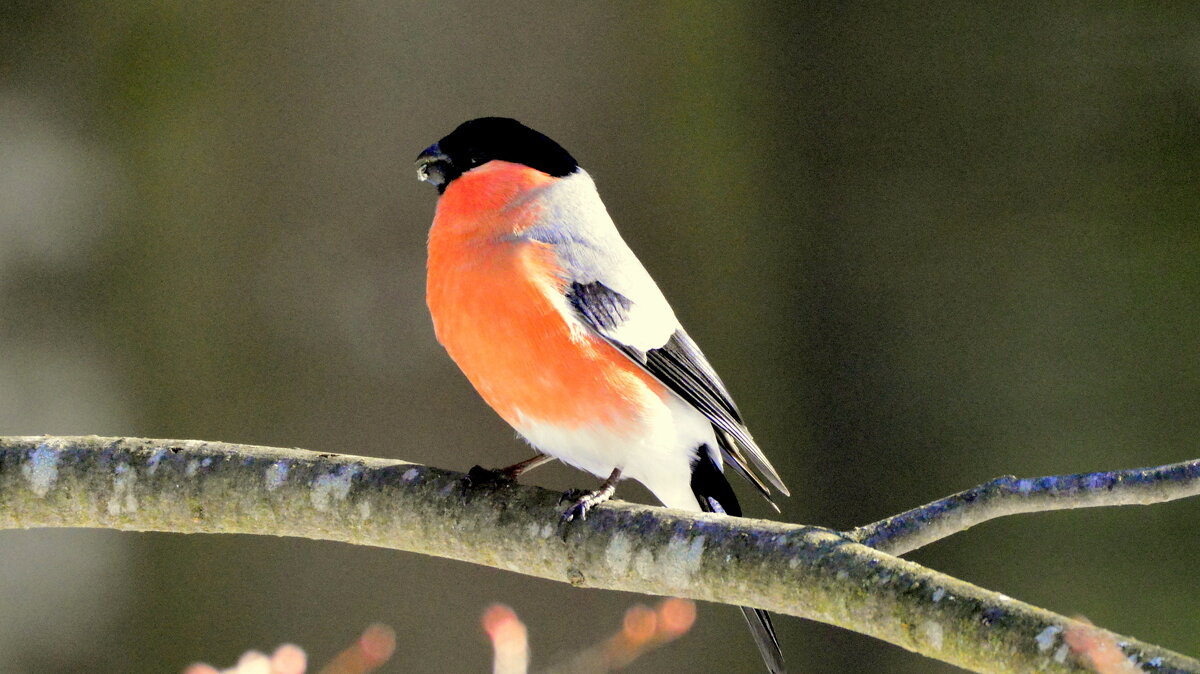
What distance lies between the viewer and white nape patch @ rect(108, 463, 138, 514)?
1.31 meters

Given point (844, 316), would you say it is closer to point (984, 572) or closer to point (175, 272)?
point (984, 572)

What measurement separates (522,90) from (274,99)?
1.99ft

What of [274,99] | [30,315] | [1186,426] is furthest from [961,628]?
[30,315]

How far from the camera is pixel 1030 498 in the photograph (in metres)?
1.02

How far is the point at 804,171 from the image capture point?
2842mm

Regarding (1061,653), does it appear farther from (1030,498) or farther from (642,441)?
(642,441)

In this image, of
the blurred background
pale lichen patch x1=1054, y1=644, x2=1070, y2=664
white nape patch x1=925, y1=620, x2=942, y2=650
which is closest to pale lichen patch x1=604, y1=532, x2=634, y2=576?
white nape patch x1=925, y1=620, x2=942, y2=650

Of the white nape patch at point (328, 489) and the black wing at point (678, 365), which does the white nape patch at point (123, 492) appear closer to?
the white nape patch at point (328, 489)

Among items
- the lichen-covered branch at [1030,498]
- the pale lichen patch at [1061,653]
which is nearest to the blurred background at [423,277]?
the lichen-covered branch at [1030,498]

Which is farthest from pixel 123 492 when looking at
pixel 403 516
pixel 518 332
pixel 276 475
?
pixel 518 332

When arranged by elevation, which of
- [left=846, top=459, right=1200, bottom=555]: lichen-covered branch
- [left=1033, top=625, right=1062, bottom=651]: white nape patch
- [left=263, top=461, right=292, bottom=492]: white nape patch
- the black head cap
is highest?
the black head cap

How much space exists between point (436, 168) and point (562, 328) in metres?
0.31

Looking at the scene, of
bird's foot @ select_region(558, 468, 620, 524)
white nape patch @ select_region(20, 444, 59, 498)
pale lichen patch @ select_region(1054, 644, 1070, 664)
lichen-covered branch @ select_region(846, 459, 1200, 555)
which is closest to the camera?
pale lichen patch @ select_region(1054, 644, 1070, 664)

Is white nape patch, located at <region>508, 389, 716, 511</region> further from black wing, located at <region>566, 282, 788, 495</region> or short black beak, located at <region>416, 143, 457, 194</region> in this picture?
short black beak, located at <region>416, 143, 457, 194</region>
